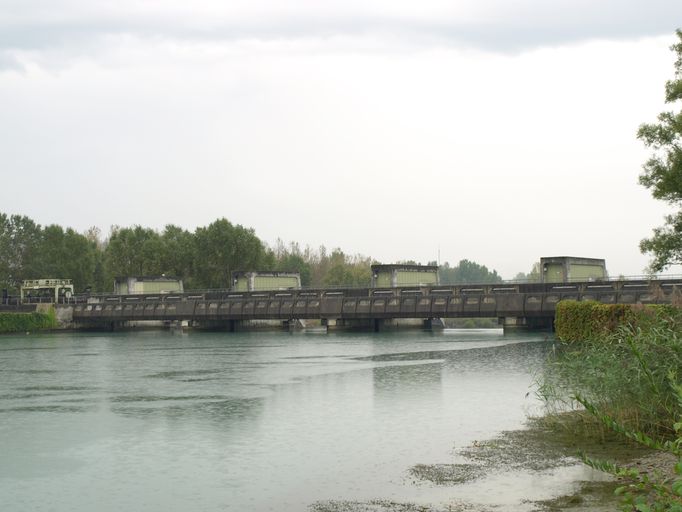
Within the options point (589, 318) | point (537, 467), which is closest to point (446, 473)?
point (537, 467)

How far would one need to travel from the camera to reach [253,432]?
23.7 m

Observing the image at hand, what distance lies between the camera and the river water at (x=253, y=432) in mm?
16250

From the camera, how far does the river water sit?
53.3 ft

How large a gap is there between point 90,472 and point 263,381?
63.4ft

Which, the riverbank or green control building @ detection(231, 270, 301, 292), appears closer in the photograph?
the riverbank

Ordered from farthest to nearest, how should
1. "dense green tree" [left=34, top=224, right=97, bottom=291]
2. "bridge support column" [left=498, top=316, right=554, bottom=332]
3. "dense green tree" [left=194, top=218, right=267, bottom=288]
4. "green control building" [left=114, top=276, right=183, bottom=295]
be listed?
"dense green tree" [left=34, top=224, right=97, bottom=291], "dense green tree" [left=194, top=218, right=267, bottom=288], "green control building" [left=114, top=276, right=183, bottom=295], "bridge support column" [left=498, top=316, right=554, bottom=332]

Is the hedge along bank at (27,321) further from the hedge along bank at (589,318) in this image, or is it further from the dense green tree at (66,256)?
the hedge along bank at (589,318)

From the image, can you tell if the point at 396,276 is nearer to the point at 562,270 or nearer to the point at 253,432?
the point at 562,270

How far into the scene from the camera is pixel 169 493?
16.6 meters

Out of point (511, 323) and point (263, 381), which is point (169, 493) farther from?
point (511, 323)

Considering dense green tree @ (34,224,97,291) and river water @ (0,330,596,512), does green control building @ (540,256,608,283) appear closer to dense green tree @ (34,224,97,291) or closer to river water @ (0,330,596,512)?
river water @ (0,330,596,512)

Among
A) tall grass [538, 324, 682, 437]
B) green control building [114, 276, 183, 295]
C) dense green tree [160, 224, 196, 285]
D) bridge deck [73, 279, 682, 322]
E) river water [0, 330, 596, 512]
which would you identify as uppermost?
dense green tree [160, 224, 196, 285]

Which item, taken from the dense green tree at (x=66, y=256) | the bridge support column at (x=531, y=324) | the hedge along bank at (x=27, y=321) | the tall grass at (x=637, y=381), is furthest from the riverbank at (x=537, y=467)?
the dense green tree at (x=66, y=256)

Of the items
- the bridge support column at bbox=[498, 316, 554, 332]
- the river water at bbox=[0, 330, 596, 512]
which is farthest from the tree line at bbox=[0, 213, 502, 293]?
the river water at bbox=[0, 330, 596, 512]
